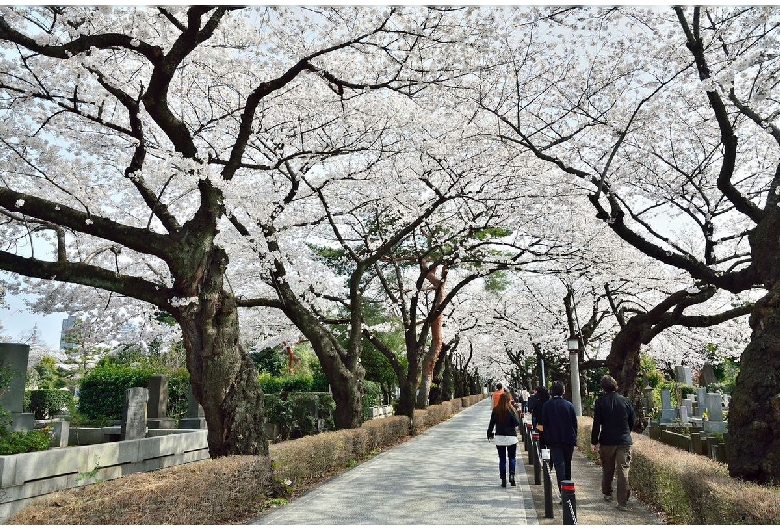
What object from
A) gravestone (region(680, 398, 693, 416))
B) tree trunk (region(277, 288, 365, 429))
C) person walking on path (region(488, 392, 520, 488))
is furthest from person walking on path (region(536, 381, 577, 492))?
→ gravestone (region(680, 398, 693, 416))

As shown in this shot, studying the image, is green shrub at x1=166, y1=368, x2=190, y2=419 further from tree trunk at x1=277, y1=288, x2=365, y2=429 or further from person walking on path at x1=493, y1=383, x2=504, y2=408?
person walking on path at x1=493, y1=383, x2=504, y2=408

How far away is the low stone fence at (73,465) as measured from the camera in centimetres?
706

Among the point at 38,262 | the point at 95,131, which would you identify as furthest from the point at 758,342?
the point at 95,131

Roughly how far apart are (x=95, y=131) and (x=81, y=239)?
3254 mm

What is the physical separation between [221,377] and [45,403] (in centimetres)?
2181

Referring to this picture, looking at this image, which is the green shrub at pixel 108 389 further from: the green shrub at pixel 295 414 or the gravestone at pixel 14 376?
the gravestone at pixel 14 376

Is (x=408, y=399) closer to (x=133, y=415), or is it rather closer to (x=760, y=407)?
(x=133, y=415)

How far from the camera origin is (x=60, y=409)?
83.2 ft

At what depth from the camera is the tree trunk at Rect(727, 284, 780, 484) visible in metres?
5.66

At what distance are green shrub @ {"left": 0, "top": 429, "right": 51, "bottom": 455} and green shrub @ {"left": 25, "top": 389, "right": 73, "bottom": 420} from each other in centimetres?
1738

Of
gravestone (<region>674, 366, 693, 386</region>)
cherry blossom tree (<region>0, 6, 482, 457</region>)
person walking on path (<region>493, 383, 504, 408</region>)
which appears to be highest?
cherry blossom tree (<region>0, 6, 482, 457</region>)

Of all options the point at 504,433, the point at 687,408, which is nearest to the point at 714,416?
the point at 687,408

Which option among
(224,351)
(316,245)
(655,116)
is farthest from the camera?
(316,245)

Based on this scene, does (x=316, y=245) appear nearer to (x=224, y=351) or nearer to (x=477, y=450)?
(x=477, y=450)
